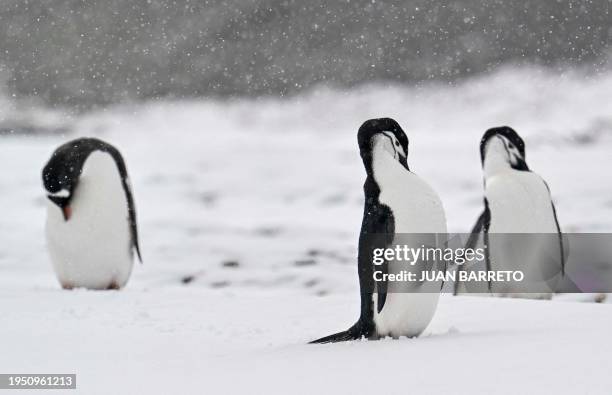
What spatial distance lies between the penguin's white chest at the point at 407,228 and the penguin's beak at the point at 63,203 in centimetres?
241

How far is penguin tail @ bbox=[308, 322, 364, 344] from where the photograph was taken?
2.69m

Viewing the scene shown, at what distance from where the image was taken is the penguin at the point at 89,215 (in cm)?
471

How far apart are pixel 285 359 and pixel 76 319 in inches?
60.9

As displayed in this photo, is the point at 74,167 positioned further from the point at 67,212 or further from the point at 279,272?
the point at 279,272

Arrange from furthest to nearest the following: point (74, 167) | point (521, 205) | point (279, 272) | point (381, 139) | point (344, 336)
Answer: point (279, 272) → point (74, 167) → point (521, 205) → point (381, 139) → point (344, 336)

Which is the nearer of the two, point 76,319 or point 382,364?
point 382,364

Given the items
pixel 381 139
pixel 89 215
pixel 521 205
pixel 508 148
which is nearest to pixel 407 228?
pixel 381 139

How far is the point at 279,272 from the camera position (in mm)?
6539

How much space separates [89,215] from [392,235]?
8.15 ft

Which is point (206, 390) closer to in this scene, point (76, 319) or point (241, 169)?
point (76, 319)

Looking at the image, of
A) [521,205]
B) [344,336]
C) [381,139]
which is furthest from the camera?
[521,205]

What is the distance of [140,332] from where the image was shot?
3229 millimetres

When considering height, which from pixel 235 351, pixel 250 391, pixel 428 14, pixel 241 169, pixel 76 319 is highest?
pixel 428 14

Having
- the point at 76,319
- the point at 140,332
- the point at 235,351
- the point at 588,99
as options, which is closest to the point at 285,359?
the point at 235,351
